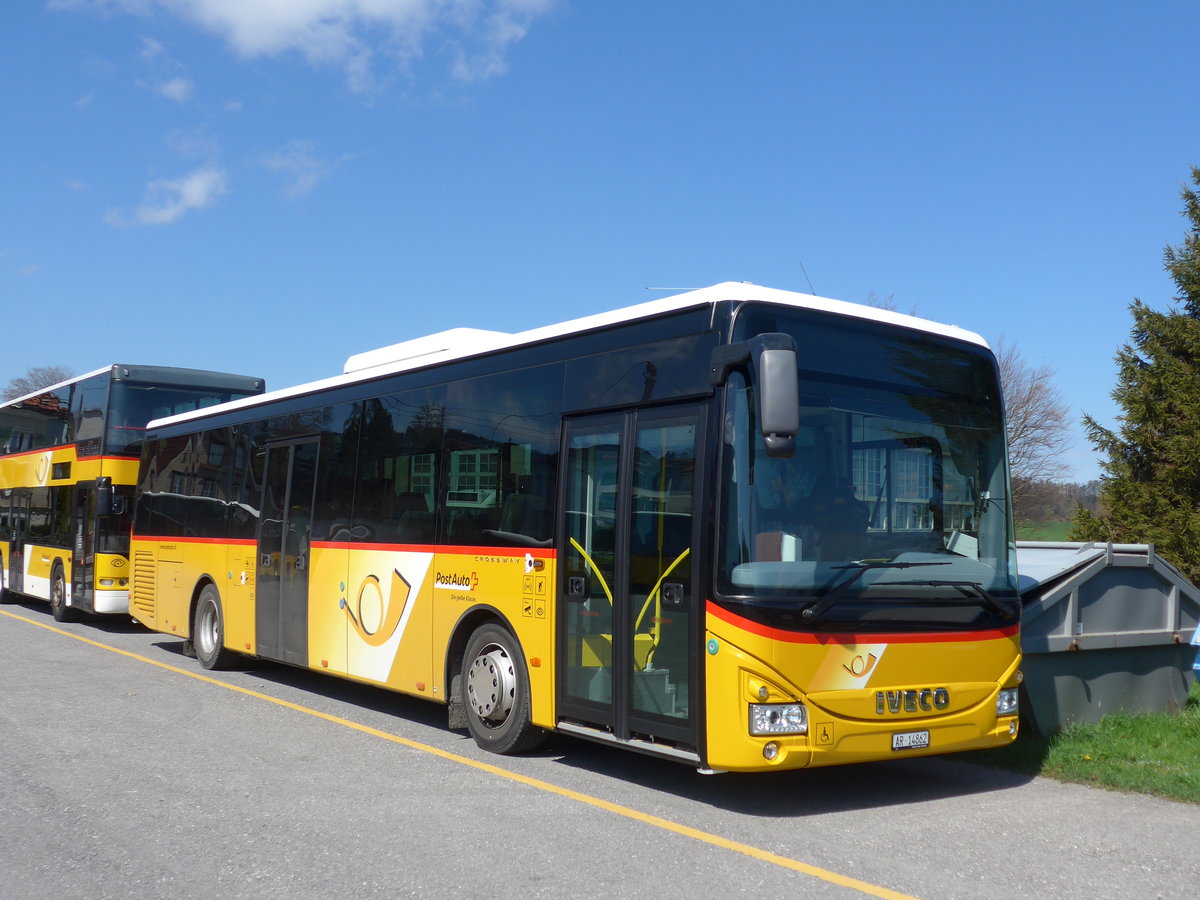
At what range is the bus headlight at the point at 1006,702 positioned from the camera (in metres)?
7.56

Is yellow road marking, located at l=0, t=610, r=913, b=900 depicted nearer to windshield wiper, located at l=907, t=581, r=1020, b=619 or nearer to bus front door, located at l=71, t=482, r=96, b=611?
windshield wiper, located at l=907, t=581, r=1020, b=619

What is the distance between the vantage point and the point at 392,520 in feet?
33.4

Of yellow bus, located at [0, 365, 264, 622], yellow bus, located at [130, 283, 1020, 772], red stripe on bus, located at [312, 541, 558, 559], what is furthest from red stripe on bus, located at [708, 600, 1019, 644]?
yellow bus, located at [0, 365, 264, 622]

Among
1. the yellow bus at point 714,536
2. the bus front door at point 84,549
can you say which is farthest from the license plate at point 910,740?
the bus front door at point 84,549

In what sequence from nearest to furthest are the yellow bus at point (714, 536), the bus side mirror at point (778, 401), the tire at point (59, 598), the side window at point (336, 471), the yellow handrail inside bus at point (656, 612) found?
the bus side mirror at point (778, 401) < the yellow bus at point (714, 536) < the yellow handrail inside bus at point (656, 612) < the side window at point (336, 471) < the tire at point (59, 598)

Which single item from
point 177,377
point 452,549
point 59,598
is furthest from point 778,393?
point 59,598

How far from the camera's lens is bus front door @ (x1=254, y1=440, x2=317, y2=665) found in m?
11.6

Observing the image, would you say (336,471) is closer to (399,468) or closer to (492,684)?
(399,468)

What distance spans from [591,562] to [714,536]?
50.2 inches

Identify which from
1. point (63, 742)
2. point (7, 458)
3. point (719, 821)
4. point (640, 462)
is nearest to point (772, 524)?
point (640, 462)

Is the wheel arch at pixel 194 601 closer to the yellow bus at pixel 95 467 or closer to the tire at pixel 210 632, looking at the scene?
the tire at pixel 210 632

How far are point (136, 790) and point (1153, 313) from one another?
20.3m

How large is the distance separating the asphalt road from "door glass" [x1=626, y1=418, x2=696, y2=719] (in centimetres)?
74

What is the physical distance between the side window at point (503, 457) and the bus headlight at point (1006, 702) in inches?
124
